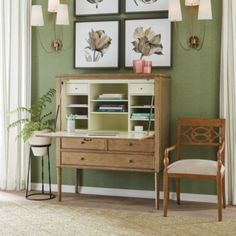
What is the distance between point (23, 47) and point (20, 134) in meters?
0.92

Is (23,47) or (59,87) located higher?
(23,47)

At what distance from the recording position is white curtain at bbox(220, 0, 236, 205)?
470 cm

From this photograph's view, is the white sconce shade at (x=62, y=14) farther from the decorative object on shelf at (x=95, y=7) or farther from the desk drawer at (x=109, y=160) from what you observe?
the desk drawer at (x=109, y=160)

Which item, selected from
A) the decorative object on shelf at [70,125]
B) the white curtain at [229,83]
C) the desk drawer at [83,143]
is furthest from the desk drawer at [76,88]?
the white curtain at [229,83]

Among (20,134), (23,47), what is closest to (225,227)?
(20,134)

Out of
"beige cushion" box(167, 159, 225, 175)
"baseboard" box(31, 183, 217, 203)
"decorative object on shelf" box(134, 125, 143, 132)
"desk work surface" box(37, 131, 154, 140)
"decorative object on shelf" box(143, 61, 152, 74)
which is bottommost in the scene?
"baseboard" box(31, 183, 217, 203)

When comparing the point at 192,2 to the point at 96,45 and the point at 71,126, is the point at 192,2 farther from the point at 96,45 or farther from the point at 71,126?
the point at 71,126

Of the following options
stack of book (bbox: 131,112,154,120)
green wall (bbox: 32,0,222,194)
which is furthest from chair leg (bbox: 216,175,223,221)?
stack of book (bbox: 131,112,154,120)

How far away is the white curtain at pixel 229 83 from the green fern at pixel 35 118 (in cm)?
174

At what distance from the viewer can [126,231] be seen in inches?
153

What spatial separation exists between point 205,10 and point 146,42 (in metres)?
0.66

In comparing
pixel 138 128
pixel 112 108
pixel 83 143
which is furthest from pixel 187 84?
pixel 83 143

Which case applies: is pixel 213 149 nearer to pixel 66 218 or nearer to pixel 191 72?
pixel 191 72

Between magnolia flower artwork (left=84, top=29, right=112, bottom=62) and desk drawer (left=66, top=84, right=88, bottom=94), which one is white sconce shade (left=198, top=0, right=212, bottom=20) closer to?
magnolia flower artwork (left=84, top=29, right=112, bottom=62)
